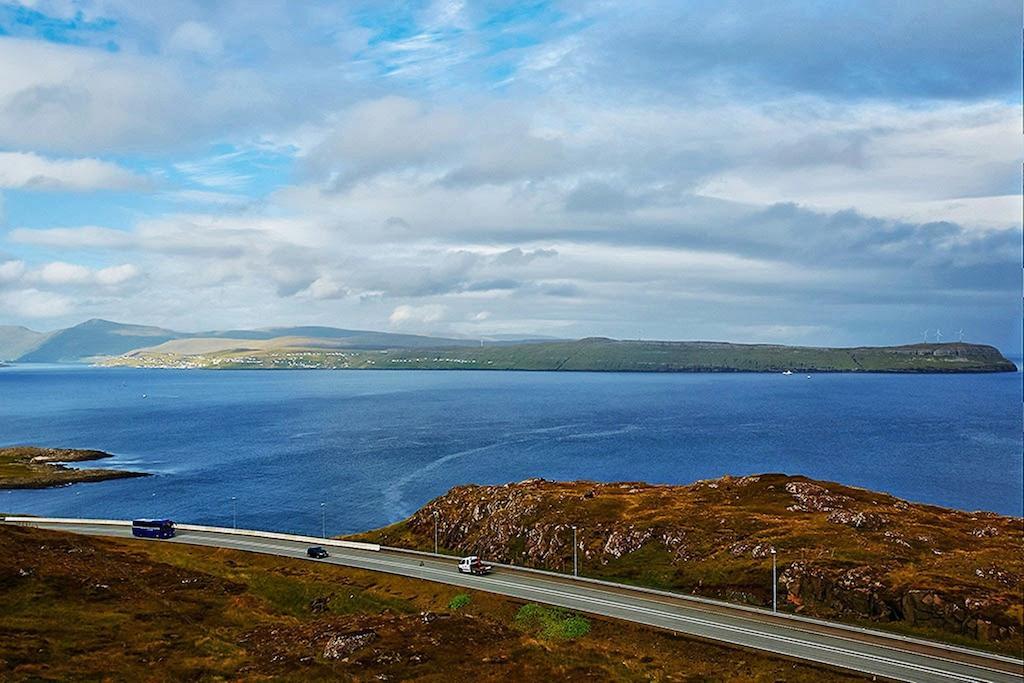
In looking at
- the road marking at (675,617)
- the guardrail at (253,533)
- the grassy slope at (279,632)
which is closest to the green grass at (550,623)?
the grassy slope at (279,632)

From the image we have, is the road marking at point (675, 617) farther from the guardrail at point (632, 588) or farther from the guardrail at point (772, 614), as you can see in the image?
the guardrail at point (632, 588)

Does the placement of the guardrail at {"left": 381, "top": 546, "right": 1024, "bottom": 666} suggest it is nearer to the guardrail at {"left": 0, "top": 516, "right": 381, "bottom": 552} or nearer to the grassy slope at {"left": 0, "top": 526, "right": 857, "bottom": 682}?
the guardrail at {"left": 0, "top": 516, "right": 381, "bottom": 552}

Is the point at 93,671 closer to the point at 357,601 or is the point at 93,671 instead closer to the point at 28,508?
the point at 357,601

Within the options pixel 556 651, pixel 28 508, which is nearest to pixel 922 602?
pixel 556 651

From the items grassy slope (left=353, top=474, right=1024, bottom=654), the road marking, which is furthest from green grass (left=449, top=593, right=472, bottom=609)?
grassy slope (left=353, top=474, right=1024, bottom=654)

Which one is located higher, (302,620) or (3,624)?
(3,624)

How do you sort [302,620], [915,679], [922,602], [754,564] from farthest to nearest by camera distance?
[754,564], [302,620], [922,602], [915,679]

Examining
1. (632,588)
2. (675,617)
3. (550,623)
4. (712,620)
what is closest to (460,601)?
(550,623)

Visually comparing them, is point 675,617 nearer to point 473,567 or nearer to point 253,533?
point 473,567
